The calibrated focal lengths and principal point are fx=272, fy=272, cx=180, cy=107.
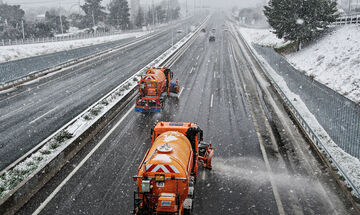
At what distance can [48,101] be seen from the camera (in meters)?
21.1

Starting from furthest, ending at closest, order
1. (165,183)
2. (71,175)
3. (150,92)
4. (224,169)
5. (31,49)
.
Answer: (31,49), (150,92), (224,169), (71,175), (165,183)

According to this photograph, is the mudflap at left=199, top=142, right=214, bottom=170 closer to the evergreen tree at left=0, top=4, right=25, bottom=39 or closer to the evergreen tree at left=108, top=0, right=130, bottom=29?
the evergreen tree at left=0, top=4, right=25, bottom=39

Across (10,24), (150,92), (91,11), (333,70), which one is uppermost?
(91,11)

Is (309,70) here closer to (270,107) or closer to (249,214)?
(270,107)

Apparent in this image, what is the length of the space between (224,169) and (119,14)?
312 ft

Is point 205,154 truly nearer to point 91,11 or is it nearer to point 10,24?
point 10,24

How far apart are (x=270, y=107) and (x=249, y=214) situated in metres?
11.9

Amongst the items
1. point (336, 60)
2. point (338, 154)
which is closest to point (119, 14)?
point (336, 60)

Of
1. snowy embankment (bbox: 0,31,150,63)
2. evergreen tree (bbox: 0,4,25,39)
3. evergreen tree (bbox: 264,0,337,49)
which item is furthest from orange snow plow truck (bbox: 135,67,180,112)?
evergreen tree (bbox: 0,4,25,39)

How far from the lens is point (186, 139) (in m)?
9.23

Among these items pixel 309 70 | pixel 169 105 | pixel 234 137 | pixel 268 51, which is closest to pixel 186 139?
pixel 234 137

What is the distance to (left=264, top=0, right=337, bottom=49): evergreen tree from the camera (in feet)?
107

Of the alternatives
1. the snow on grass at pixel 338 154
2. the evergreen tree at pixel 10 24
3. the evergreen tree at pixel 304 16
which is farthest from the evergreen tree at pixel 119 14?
the snow on grass at pixel 338 154

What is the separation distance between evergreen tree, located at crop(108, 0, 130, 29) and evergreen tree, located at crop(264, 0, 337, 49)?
71.8 metres
